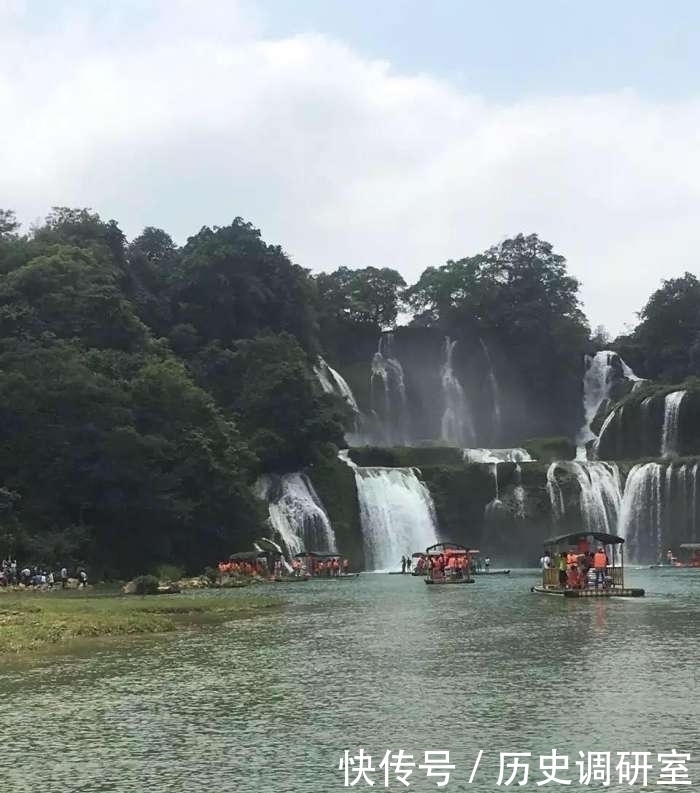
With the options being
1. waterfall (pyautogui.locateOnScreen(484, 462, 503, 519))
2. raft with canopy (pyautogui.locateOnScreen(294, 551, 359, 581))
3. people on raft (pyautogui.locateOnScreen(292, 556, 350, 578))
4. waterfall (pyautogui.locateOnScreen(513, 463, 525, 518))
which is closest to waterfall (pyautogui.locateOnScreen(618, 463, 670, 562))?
waterfall (pyautogui.locateOnScreen(513, 463, 525, 518))

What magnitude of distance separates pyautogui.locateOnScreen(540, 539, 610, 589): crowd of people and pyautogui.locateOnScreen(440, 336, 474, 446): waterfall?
164 feet

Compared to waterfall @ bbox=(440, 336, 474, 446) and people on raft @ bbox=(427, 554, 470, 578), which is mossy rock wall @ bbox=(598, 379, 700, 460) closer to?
waterfall @ bbox=(440, 336, 474, 446)

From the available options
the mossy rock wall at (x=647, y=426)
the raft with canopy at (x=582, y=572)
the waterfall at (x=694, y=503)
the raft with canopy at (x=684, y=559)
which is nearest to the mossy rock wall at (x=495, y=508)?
the raft with canopy at (x=684, y=559)

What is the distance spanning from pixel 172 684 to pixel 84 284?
47849mm

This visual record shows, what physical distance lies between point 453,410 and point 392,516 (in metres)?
27.4

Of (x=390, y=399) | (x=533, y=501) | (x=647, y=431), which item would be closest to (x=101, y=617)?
(x=533, y=501)

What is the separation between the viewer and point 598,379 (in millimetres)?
87250

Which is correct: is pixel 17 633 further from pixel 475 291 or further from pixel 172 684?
pixel 475 291

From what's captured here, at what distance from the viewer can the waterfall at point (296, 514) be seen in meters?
60.1

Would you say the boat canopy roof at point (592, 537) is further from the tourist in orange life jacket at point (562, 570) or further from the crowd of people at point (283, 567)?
the crowd of people at point (283, 567)

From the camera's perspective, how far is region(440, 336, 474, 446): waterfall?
8794 centimetres

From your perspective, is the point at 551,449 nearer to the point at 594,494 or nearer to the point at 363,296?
the point at 594,494

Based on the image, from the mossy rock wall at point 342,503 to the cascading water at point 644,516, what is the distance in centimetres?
1407

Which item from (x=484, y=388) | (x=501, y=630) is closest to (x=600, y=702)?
(x=501, y=630)
